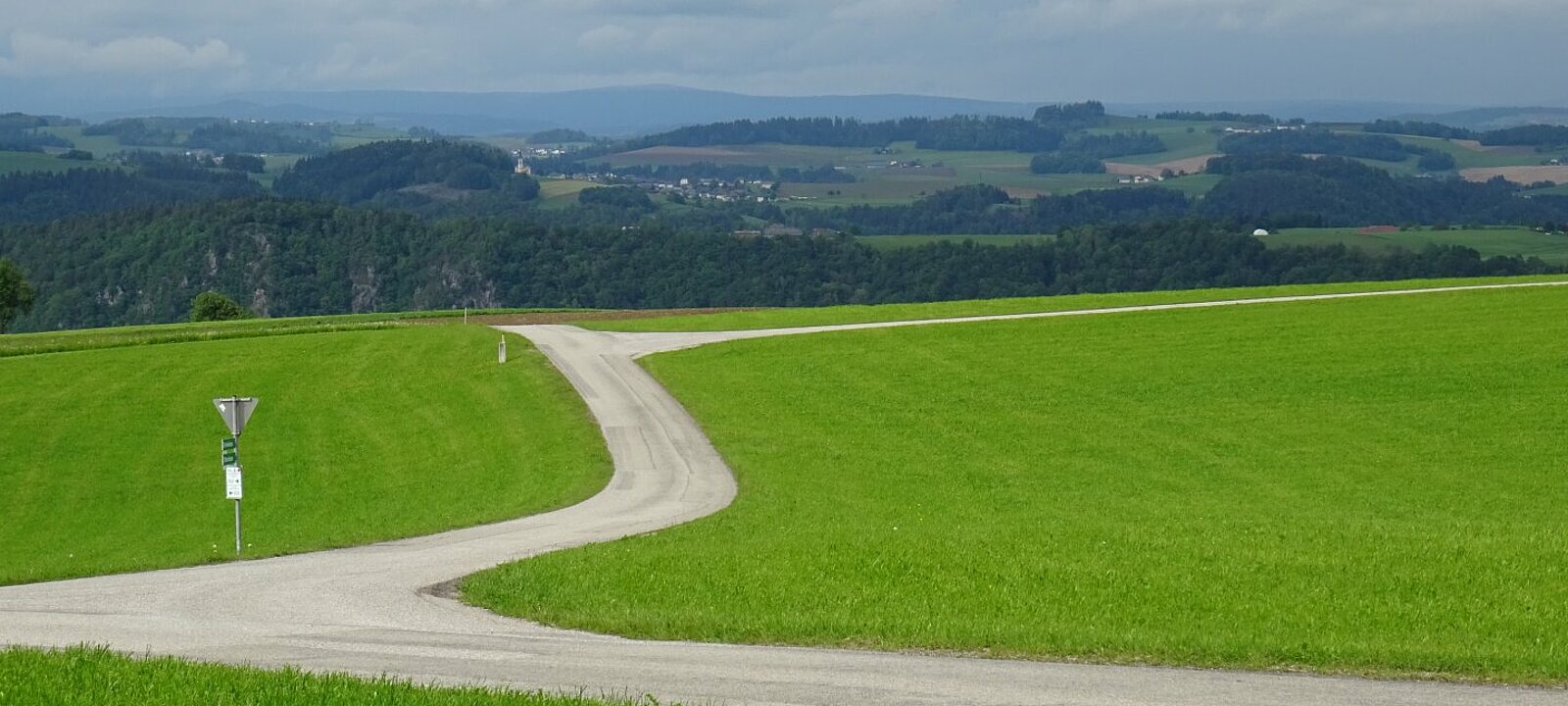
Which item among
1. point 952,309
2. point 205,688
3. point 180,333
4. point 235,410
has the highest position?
point 205,688

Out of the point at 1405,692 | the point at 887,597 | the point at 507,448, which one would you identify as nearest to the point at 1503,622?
the point at 1405,692

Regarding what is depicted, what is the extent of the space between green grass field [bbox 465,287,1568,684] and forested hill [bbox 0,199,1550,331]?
7357cm

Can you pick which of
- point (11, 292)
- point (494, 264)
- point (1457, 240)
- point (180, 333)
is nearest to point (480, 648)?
point (180, 333)

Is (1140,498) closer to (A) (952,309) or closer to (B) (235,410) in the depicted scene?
(B) (235,410)

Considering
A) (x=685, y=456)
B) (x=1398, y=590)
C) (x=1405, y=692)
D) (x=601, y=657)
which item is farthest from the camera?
(x=685, y=456)

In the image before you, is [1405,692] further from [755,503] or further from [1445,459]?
[1445,459]

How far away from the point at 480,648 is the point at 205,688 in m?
3.42

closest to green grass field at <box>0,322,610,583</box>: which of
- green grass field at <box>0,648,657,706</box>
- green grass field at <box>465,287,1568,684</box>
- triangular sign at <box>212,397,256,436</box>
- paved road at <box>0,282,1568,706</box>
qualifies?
triangular sign at <box>212,397,256,436</box>

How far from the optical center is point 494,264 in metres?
143

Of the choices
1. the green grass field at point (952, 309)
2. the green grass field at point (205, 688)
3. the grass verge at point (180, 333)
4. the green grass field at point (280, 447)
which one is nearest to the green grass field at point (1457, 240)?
the green grass field at point (952, 309)

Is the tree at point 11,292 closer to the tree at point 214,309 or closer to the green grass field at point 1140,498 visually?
the tree at point 214,309

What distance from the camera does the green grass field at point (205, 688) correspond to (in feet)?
38.3

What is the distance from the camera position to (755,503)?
2792cm

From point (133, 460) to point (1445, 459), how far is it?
3132 cm
